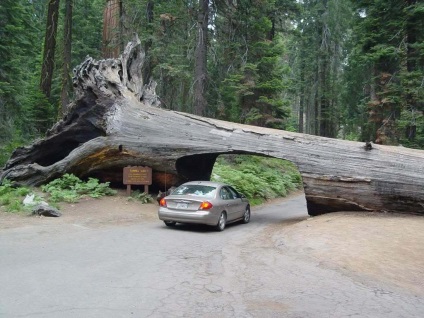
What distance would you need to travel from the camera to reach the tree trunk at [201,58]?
859 inches

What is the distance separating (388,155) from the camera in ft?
42.7

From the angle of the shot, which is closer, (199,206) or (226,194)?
(199,206)

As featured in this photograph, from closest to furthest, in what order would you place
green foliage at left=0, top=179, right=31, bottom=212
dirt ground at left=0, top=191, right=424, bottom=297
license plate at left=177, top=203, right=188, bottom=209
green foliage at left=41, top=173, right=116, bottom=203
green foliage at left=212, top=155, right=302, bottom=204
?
dirt ground at left=0, top=191, right=424, bottom=297, license plate at left=177, top=203, right=188, bottom=209, green foliage at left=0, top=179, right=31, bottom=212, green foliage at left=41, top=173, right=116, bottom=203, green foliage at left=212, top=155, right=302, bottom=204

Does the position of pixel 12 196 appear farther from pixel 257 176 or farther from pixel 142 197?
pixel 257 176

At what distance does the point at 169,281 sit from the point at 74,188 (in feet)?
34.0

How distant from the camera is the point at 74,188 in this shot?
51.9 ft

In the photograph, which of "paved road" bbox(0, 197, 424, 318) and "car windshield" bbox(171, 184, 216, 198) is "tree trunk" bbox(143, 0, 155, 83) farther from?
"paved road" bbox(0, 197, 424, 318)

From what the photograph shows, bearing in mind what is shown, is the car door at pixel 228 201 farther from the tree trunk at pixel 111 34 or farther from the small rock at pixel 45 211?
the tree trunk at pixel 111 34

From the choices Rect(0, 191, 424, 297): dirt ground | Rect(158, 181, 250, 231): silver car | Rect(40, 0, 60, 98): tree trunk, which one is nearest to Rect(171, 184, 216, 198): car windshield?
Rect(158, 181, 250, 231): silver car

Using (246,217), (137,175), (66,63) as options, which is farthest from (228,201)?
(66,63)

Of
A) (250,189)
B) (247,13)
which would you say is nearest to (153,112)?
(250,189)

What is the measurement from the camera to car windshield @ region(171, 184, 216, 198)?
12312mm

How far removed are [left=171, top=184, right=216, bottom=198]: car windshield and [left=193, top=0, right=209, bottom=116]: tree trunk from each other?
32.4ft

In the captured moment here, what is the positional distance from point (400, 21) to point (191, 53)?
11.8 metres
